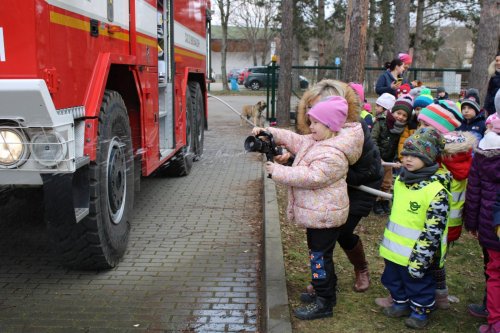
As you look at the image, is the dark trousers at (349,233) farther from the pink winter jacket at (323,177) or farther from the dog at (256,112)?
the dog at (256,112)

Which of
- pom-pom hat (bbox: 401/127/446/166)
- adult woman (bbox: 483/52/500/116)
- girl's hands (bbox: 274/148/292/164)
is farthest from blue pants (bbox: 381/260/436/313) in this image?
adult woman (bbox: 483/52/500/116)

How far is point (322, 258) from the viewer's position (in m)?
3.45

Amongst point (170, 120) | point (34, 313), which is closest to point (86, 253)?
point (34, 313)

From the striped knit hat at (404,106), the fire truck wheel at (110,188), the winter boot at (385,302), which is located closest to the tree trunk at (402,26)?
the striped knit hat at (404,106)

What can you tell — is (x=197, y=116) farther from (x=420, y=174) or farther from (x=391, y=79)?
(x=420, y=174)

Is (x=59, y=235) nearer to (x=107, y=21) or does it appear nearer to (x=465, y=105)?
(x=107, y=21)

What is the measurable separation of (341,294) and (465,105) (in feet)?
8.08

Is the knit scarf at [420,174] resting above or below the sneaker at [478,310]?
above

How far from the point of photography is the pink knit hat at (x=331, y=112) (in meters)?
3.24

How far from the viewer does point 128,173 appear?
15.5 feet

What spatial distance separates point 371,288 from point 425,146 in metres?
1.32

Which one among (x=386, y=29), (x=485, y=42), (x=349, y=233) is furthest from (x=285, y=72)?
(x=386, y=29)

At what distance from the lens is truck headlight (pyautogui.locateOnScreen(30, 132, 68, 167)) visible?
3.05 meters

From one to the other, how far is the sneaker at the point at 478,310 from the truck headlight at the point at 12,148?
3.13m
